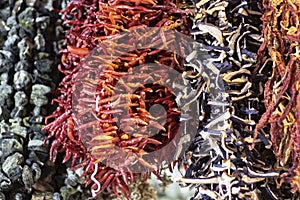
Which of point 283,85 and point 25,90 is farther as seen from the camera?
point 25,90

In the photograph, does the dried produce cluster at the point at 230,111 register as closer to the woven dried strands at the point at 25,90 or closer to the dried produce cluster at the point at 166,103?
the dried produce cluster at the point at 166,103

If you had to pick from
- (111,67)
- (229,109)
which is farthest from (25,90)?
(229,109)

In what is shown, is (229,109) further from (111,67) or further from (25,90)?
(25,90)

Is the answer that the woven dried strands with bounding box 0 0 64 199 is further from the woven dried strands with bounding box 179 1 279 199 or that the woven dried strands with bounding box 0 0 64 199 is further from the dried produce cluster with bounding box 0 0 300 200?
the woven dried strands with bounding box 179 1 279 199

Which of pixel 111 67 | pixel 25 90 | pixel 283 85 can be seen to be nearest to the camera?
pixel 283 85

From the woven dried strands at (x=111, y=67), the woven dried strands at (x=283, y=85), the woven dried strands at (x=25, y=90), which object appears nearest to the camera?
the woven dried strands at (x=283, y=85)

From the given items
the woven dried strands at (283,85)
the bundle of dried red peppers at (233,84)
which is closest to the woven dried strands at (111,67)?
the bundle of dried red peppers at (233,84)
